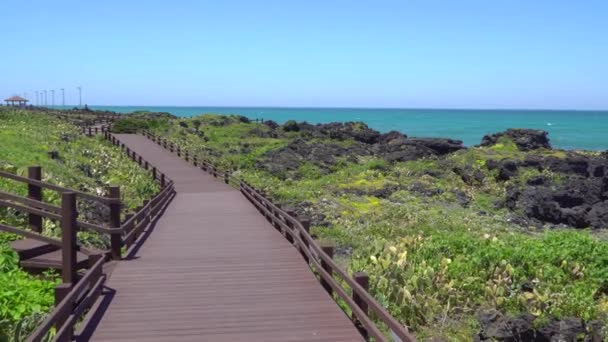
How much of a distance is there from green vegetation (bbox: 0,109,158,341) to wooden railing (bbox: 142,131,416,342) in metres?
3.61

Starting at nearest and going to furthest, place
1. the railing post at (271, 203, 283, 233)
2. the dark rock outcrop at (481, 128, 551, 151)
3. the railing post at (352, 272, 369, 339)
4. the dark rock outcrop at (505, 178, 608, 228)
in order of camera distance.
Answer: the railing post at (352, 272, 369, 339), the railing post at (271, 203, 283, 233), the dark rock outcrop at (505, 178, 608, 228), the dark rock outcrop at (481, 128, 551, 151)

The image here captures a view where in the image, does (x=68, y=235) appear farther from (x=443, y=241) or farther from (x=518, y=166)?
(x=518, y=166)

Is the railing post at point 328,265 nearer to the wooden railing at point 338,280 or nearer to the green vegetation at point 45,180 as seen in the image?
the wooden railing at point 338,280

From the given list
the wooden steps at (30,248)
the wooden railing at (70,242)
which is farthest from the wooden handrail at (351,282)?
the wooden steps at (30,248)

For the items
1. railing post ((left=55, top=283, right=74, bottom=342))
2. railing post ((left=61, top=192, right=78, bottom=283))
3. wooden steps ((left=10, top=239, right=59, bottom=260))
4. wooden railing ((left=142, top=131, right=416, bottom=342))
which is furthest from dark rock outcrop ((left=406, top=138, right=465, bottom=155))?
railing post ((left=55, top=283, right=74, bottom=342))

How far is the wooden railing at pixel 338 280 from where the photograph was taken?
6254mm

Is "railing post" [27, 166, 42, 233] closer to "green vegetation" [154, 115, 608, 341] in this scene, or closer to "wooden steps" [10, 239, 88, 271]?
"wooden steps" [10, 239, 88, 271]

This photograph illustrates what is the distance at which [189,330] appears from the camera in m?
7.28

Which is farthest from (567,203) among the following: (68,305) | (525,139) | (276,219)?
(525,139)

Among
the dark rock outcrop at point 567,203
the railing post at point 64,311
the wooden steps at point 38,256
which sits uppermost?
the railing post at point 64,311

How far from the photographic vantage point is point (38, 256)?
9.88 m

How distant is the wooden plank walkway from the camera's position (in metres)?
7.27

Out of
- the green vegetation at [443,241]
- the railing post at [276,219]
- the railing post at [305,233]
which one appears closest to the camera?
the green vegetation at [443,241]

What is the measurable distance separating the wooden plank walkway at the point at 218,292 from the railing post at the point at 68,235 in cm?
66
